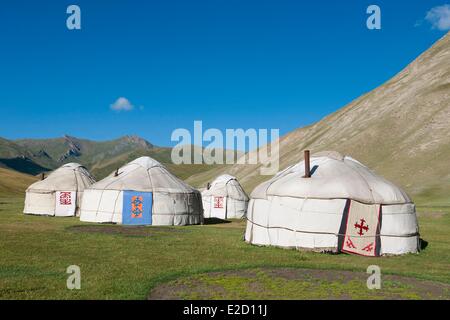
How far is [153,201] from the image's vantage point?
89.0 feet

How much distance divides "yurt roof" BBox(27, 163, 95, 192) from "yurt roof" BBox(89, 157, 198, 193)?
23.1ft

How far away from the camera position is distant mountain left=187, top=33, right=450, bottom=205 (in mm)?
59594

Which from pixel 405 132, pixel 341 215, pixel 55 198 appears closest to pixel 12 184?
pixel 55 198

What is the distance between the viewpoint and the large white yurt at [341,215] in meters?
16.9

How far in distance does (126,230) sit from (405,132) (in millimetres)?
62481

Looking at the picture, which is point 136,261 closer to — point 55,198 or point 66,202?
point 66,202

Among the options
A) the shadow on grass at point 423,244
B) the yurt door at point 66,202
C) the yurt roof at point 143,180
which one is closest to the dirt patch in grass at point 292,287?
the shadow on grass at point 423,244

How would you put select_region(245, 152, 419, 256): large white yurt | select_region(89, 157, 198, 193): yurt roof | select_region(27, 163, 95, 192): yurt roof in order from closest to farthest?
1. select_region(245, 152, 419, 256): large white yurt
2. select_region(89, 157, 198, 193): yurt roof
3. select_region(27, 163, 95, 192): yurt roof

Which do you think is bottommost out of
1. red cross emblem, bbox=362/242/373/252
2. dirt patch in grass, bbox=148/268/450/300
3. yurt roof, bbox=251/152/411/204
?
dirt patch in grass, bbox=148/268/450/300

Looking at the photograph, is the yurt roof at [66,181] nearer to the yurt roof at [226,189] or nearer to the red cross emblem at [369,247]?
the yurt roof at [226,189]

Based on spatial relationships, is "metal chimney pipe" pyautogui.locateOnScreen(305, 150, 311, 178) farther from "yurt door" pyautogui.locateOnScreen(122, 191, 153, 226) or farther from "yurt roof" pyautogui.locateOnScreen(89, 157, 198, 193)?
"yurt door" pyautogui.locateOnScreen(122, 191, 153, 226)

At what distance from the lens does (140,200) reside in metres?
26.9

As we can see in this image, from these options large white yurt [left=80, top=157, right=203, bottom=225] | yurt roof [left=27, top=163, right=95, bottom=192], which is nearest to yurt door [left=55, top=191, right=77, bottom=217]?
yurt roof [left=27, top=163, right=95, bottom=192]
